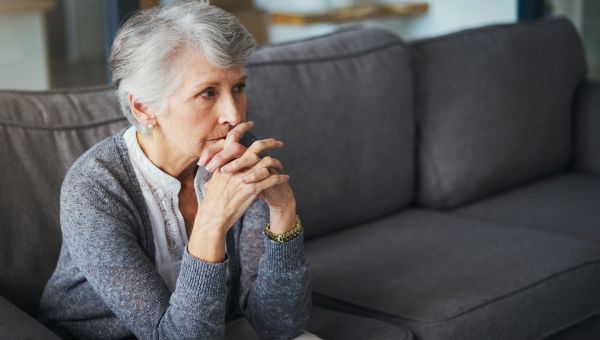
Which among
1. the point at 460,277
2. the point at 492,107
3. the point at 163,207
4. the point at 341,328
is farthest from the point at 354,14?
the point at 163,207

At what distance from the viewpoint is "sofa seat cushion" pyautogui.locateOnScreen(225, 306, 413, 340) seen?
6.18 feet

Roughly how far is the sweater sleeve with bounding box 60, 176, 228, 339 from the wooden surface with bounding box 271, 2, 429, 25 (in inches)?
84.1

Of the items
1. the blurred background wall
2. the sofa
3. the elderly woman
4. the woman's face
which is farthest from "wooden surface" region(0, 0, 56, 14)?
the woman's face

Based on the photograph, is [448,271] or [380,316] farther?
[448,271]

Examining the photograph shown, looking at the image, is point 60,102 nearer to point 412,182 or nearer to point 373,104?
point 373,104

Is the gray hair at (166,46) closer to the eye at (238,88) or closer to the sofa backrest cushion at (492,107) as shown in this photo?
the eye at (238,88)

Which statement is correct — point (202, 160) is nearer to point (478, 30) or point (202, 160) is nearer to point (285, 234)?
point (285, 234)

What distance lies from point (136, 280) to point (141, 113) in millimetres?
320

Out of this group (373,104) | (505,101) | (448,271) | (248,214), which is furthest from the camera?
(505,101)

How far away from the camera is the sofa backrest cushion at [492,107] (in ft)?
9.27

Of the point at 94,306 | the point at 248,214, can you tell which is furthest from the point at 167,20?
the point at 94,306

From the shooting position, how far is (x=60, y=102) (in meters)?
2.10

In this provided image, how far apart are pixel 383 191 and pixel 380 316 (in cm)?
66

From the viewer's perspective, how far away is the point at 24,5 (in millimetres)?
2838
